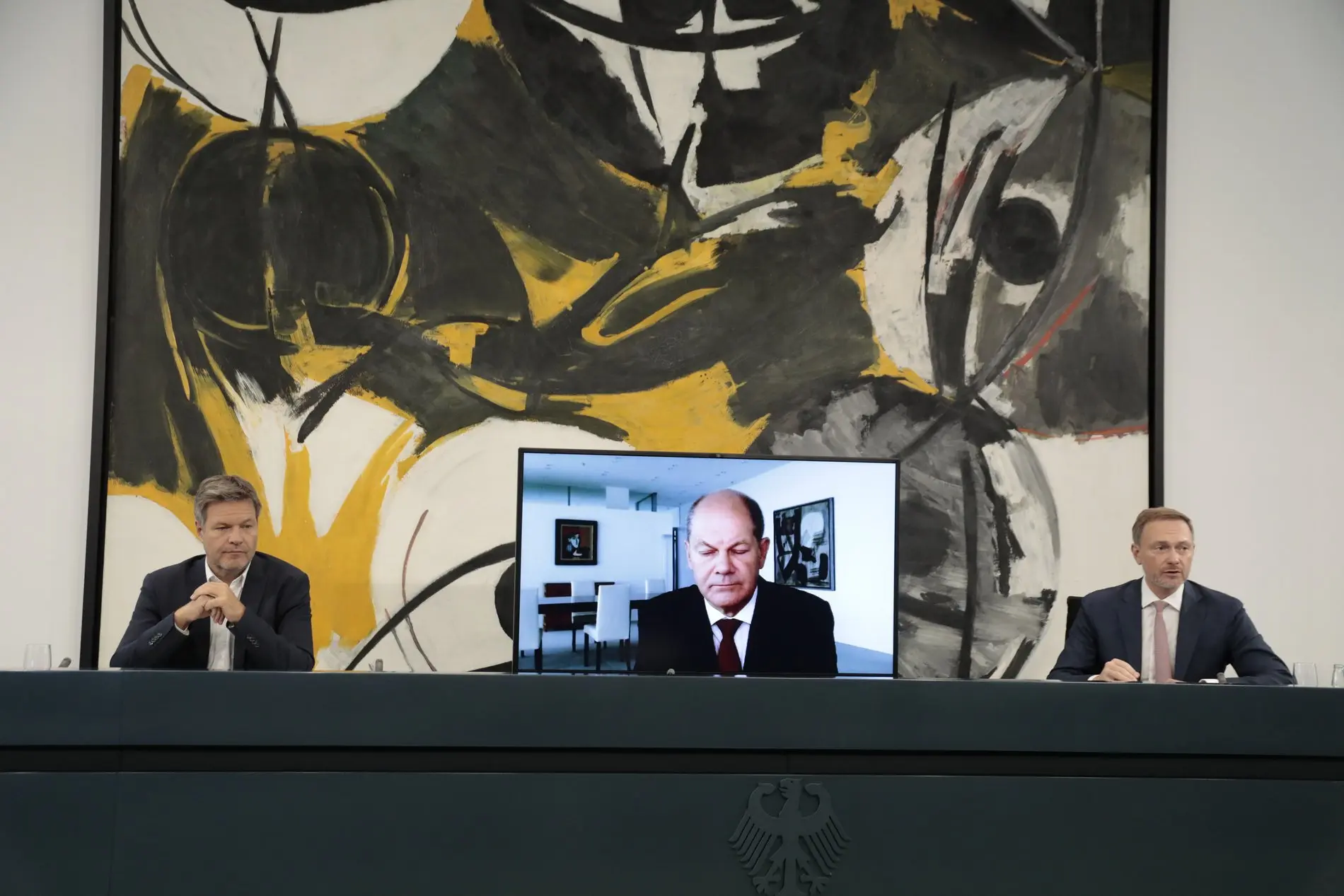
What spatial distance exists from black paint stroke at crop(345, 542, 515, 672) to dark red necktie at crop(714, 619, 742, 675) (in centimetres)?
79

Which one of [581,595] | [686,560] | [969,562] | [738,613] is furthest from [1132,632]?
[581,595]

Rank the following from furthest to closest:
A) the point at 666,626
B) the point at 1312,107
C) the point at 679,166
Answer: the point at 1312,107
the point at 679,166
the point at 666,626

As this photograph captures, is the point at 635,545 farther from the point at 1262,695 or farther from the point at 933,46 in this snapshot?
the point at 933,46

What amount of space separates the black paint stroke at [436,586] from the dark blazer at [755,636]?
652 millimetres

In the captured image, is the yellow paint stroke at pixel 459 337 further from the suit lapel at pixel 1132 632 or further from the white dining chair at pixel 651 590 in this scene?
the suit lapel at pixel 1132 632

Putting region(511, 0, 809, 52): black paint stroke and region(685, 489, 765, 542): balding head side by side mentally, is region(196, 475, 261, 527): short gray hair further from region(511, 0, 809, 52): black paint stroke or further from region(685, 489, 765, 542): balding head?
region(511, 0, 809, 52): black paint stroke

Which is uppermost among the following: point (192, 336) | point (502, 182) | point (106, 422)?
point (502, 182)

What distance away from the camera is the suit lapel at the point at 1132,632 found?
232cm

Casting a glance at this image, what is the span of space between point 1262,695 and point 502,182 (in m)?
2.27

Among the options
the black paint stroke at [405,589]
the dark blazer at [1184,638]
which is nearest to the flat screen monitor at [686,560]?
the dark blazer at [1184,638]

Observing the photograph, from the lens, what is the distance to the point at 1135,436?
10.2 feet

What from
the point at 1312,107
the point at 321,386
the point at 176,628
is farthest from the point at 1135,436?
the point at 176,628

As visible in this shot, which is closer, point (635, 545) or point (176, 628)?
point (176, 628)

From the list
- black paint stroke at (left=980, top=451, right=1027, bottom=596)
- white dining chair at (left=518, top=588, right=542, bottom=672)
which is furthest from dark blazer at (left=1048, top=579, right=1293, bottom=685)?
white dining chair at (left=518, top=588, right=542, bottom=672)
